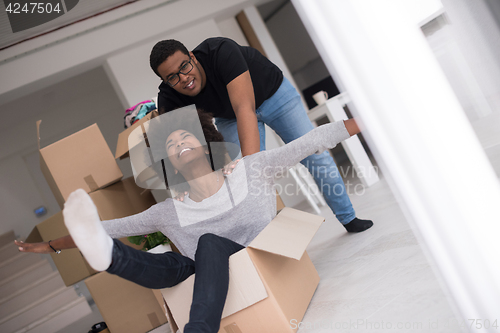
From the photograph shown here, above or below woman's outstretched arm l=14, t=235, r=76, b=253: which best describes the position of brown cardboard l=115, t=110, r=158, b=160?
above

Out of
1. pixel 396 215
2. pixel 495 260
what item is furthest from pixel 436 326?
pixel 396 215

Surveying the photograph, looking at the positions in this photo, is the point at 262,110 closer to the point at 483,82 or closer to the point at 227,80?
the point at 227,80

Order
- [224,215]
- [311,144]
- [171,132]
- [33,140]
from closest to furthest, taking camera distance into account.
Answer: [311,144], [224,215], [171,132], [33,140]

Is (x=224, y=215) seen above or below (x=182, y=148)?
below

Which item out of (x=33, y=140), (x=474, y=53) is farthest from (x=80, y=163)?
(x=33, y=140)

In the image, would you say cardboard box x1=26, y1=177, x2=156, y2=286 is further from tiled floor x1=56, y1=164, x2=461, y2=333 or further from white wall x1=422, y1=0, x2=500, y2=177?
white wall x1=422, y1=0, x2=500, y2=177

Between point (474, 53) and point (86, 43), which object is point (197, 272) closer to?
point (474, 53)

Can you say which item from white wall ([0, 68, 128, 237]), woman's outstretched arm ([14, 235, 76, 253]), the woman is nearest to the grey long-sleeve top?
the woman

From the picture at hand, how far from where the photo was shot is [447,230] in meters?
0.44

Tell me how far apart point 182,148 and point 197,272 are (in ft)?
1.24

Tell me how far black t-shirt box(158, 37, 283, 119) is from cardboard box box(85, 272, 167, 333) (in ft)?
2.59

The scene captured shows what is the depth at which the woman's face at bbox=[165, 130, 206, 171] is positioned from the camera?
1.07m

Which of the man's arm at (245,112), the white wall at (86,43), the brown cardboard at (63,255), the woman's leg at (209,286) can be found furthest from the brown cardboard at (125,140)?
the white wall at (86,43)

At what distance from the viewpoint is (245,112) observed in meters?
1.13
